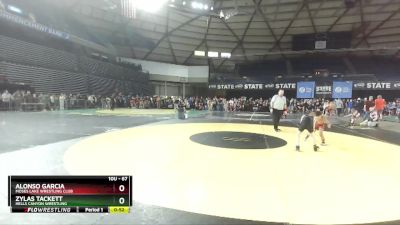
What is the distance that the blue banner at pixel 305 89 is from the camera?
80.9 ft

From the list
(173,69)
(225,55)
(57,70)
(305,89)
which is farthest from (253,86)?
(57,70)

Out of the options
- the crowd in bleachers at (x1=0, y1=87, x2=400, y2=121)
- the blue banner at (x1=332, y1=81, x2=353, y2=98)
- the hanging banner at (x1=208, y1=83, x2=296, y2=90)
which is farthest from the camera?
the hanging banner at (x1=208, y1=83, x2=296, y2=90)

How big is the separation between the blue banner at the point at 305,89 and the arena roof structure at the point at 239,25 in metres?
4.98

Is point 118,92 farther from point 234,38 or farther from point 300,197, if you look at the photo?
point 300,197

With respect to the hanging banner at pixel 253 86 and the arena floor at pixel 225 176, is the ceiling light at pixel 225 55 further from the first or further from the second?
the arena floor at pixel 225 176

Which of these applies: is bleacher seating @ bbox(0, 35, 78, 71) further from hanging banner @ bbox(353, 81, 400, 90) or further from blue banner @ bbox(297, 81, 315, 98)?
hanging banner @ bbox(353, 81, 400, 90)

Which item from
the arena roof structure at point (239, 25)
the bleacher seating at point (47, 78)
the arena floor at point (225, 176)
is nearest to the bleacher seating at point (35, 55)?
the bleacher seating at point (47, 78)

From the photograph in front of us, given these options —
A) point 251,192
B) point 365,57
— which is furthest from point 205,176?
point 365,57

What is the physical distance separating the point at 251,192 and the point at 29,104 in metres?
18.3

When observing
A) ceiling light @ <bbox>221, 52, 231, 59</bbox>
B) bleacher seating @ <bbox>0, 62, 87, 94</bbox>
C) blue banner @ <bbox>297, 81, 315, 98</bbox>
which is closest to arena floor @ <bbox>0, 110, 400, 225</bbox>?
→ bleacher seating @ <bbox>0, 62, 87, 94</bbox>

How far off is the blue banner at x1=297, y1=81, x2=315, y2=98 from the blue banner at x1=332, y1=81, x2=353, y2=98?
1787 millimetres

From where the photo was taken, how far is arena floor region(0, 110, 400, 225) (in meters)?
2.53
